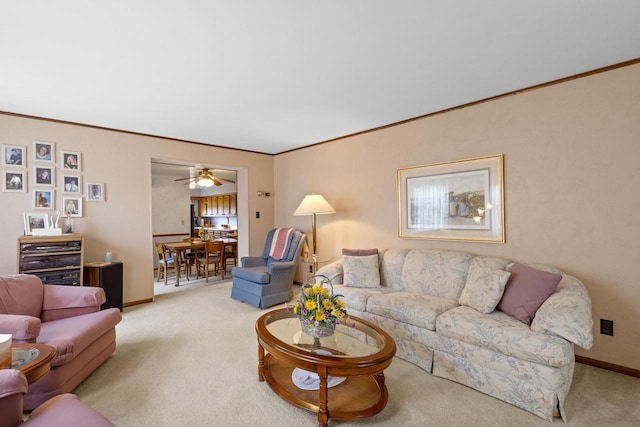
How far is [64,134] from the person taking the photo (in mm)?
3980

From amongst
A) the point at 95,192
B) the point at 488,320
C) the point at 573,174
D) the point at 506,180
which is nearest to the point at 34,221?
the point at 95,192

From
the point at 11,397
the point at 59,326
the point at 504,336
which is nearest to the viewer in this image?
the point at 11,397

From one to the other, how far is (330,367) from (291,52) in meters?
2.21

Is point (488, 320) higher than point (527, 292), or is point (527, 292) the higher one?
point (527, 292)

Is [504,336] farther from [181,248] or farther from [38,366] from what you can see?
[181,248]

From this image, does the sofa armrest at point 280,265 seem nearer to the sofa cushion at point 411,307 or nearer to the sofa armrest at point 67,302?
the sofa cushion at point 411,307

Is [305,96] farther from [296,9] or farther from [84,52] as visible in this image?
[84,52]

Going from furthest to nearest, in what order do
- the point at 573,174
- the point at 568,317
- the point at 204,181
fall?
the point at 204,181
the point at 573,174
the point at 568,317

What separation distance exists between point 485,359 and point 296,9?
267cm

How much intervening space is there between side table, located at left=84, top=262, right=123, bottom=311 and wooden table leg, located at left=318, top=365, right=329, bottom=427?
11.0 ft

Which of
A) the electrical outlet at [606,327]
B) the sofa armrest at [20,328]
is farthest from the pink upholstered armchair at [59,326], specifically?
the electrical outlet at [606,327]

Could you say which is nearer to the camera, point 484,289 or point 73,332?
point 73,332

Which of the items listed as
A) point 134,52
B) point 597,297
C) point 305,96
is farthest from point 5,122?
point 597,297

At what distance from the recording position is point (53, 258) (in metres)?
3.58
